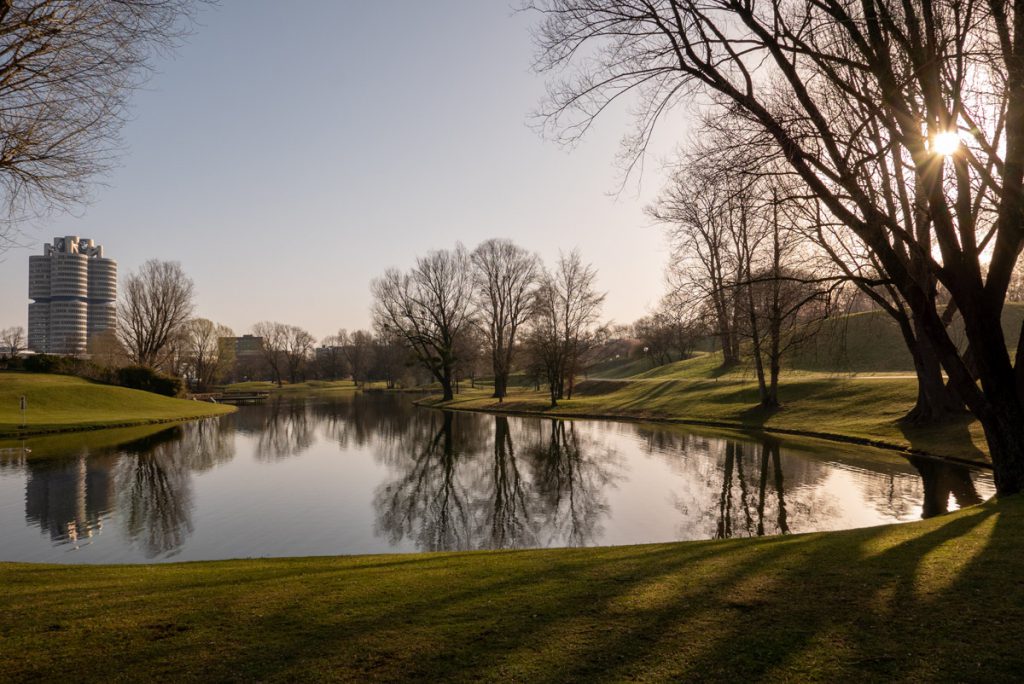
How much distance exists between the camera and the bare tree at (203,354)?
7781 cm

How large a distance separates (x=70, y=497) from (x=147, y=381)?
124ft

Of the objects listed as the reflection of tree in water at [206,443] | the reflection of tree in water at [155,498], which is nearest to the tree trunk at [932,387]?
the reflection of tree in water at [155,498]

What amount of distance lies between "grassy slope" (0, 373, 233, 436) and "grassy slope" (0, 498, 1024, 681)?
30307 mm

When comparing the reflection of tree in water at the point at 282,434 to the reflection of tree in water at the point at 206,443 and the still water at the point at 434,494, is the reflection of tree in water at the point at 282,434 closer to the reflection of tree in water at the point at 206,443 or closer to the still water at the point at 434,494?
the still water at the point at 434,494

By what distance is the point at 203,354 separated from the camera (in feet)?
264

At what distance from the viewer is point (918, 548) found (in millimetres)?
6887

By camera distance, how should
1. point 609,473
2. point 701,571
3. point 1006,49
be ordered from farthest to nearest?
1. point 609,473
2. point 1006,49
3. point 701,571

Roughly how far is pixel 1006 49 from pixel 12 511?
21.2m

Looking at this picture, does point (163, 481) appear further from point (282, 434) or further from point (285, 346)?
point (285, 346)

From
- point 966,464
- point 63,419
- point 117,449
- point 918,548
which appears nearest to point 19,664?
point 918,548

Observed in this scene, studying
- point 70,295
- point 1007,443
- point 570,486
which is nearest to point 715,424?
point 570,486

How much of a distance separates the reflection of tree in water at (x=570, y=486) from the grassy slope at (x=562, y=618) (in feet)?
16.2

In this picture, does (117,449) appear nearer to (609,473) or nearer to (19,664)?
(609,473)

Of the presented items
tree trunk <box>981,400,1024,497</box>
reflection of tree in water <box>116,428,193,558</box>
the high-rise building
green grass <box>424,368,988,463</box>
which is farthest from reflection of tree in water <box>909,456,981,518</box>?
the high-rise building
